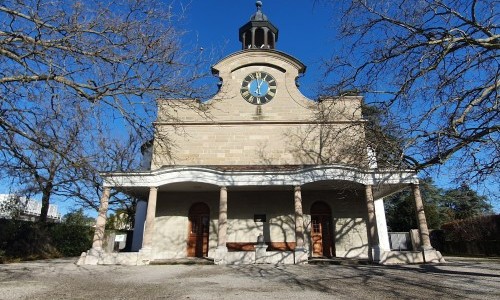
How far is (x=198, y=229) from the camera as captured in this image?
15.9 meters

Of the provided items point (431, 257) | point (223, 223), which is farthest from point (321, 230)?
point (223, 223)

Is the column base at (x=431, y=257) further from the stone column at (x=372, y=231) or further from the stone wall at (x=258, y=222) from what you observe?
the stone wall at (x=258, y=222)

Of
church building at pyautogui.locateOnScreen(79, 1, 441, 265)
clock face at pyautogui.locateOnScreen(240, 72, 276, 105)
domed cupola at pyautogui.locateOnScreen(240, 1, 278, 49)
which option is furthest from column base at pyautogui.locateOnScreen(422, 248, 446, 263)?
domed cupola at pyautogui.locateOnScreen(240, 1, 278, 49)

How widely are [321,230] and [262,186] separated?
4037 millimetres

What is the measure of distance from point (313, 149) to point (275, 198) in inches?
131

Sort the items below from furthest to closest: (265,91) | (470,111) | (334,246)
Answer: (265,91), (334,246), (470,111)

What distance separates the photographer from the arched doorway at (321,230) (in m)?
15.3

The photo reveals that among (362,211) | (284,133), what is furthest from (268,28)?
(362,211)

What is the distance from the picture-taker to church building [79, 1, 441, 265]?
43.0ft

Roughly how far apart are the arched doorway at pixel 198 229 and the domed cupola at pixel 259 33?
10.7 metres

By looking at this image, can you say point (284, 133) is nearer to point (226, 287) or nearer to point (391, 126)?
point (391, 126)

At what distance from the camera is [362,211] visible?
1566 cm

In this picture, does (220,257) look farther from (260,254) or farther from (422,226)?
(422,226)

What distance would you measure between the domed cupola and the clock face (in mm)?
2810
